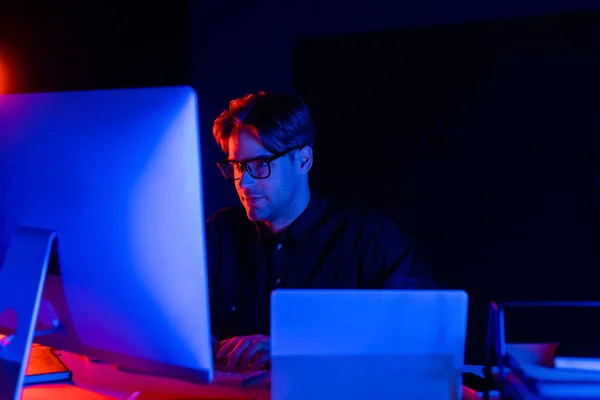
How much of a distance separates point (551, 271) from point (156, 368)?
2353mm

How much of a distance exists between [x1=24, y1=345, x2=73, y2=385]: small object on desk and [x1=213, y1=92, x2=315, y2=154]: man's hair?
2.83 feet

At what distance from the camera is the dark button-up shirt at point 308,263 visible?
6.40 ft

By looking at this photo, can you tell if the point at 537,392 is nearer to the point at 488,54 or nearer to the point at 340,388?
the point at 340,388

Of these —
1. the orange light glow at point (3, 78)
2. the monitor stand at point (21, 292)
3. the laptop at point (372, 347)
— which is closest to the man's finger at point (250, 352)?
the laptop at point (372, 347)

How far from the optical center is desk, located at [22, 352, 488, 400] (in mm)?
1193

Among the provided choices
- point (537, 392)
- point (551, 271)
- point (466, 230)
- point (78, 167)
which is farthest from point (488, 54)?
point (78, 167)

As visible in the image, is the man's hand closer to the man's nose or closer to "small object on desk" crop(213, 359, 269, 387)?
"small object on desk" crop(213, 359, 269, 387)

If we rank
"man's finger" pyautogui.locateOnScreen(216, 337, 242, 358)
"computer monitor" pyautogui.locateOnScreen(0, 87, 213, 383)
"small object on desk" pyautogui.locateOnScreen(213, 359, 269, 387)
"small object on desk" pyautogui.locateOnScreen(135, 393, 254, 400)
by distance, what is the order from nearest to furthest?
"computer monitor" pyautogui.locateOnScreen(0, 87, 213, 383) → "small object on desk" pyautogui.locateOnScreen(135, 393, 254, 400) → "small object on desk" pyautogui.locateOnScreen(213, 359, 269, 387) → "man's finger" pyautogui.locateOnScreen(216, 337, 242, 358)

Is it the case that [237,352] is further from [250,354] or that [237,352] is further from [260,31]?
[260,31]

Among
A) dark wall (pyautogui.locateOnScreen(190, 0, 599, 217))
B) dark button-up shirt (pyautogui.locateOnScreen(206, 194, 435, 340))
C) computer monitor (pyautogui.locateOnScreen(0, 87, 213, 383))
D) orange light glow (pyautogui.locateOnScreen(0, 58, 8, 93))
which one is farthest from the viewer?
dark wall (pyautogui.locateOnScreen(190, 0, 599, 217))

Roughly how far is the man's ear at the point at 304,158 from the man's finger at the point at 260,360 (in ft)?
2.61

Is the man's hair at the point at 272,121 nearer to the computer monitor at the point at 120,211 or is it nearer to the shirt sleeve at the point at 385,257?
the shirt sleeve at the point at 385,257

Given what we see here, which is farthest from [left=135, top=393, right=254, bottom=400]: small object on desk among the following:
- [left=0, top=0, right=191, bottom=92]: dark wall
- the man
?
[left=0, top=0, right=191, bottom=92]: dark wall

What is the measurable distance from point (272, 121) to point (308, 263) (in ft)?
1.62
